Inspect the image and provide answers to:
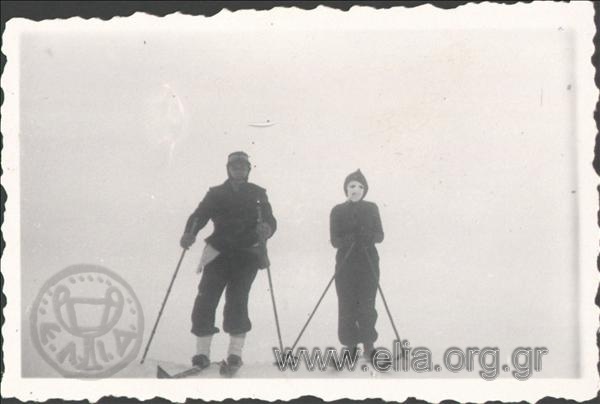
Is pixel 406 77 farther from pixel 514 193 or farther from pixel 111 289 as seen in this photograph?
pixel 111 289

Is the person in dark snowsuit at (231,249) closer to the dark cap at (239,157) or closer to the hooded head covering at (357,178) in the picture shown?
the dark cap at (239,157)

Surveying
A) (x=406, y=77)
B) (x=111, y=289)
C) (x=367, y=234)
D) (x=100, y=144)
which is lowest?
(x=111, y=289)

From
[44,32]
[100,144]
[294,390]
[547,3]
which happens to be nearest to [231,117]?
[100,144]

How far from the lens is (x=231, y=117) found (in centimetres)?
354

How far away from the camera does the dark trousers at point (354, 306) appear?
11.5 ft

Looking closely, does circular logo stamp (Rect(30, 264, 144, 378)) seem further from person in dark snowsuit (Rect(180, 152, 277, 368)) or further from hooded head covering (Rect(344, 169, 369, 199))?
hooded head covering (Rect(344, 169, 369, 199))

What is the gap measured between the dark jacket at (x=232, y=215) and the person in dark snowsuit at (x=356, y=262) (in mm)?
306

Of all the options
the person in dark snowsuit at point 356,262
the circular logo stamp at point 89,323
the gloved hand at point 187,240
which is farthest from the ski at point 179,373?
the person in dark snowsuit at point 356,262

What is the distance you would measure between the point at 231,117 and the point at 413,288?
3.51ft

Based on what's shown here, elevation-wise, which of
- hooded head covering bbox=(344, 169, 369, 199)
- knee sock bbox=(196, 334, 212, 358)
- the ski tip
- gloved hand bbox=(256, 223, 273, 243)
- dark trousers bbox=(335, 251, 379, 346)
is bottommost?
the ski tip

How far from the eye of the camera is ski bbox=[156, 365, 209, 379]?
3506 millimetres

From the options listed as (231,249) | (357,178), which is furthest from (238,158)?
(357,178)

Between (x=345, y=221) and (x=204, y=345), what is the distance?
0.80 m

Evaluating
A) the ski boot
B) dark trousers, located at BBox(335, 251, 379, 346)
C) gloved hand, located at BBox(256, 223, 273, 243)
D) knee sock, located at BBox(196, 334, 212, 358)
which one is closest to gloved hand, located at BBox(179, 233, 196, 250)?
gloved hand, located at BBox(256, 223, 273, 243)
